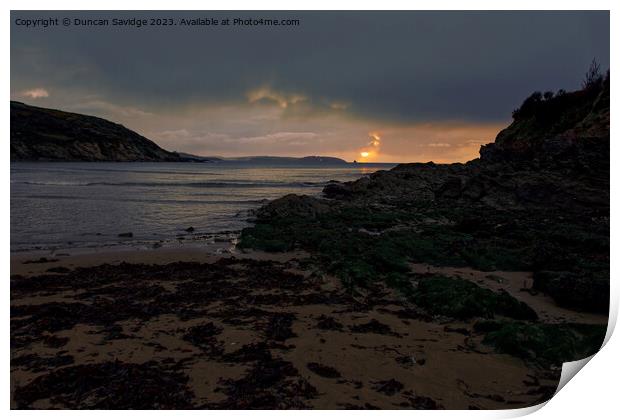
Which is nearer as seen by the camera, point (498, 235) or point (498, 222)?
point (498, 235)

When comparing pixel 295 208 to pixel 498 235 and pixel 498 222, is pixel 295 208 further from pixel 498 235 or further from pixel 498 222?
pixel 498 235

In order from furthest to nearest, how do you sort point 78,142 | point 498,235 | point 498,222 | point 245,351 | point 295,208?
point 78,142 < point 295,208 < point 498,222 < point 498,235 < point 245,351

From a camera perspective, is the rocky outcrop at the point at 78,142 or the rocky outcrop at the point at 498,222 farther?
the rocky outcrop at the point at 78,142

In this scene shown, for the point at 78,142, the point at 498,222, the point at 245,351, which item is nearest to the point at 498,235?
the point at 498,222

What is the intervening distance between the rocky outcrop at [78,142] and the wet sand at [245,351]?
63129 millimetres

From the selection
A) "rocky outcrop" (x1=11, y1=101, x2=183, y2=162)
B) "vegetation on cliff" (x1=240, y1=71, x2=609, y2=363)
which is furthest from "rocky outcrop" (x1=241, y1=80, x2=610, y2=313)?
"rocky outcrop" (x1=11, y1=101, x2=183, y2=162)

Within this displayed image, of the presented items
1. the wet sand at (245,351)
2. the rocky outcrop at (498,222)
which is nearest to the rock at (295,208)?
the rocky outcrop at (498,222)

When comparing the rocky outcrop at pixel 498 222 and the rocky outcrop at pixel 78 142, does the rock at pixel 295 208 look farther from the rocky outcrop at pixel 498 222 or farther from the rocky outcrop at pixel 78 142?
the rocky outcrop at pixel 78 142

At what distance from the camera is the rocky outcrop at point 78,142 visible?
227 ft

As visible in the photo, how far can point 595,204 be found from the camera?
17.9m

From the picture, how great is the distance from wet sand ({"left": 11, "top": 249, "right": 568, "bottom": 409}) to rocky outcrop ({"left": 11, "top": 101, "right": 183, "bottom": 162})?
6313 cm

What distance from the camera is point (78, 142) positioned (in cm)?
9325

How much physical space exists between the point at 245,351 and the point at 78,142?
106 m
